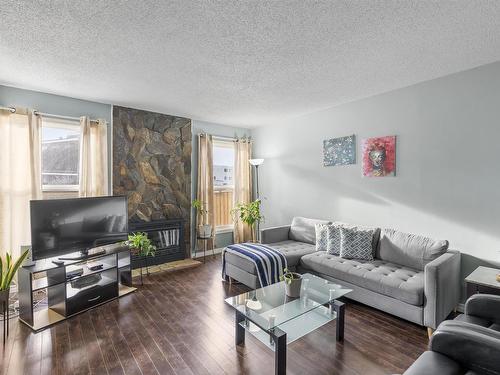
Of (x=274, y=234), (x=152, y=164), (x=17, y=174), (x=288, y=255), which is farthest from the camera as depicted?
(x=152, y=164)

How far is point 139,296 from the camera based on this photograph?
3203mm

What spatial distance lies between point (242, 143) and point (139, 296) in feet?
11.2

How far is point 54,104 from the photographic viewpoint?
3488 millimetres

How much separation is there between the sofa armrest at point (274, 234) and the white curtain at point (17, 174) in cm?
307

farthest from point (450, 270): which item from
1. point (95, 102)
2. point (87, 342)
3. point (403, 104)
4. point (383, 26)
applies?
point (95, 102)

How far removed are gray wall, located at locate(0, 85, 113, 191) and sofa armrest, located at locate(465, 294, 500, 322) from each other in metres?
4.32

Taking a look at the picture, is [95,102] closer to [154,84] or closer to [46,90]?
[46,90]

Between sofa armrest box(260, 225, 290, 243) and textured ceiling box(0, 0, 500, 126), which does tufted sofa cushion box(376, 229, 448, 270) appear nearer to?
sofa armrest box(260, 225, 290, 243)

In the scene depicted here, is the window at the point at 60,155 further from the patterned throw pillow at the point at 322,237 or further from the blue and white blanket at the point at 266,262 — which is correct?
the patterned throw pillow at the point at 322,237

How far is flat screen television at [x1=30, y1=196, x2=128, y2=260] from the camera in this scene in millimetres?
2656

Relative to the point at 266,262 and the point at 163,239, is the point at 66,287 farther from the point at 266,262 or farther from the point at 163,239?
the point at 266,262

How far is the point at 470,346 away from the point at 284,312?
1.20 meters

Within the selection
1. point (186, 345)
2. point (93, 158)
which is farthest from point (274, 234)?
point (93, 158)

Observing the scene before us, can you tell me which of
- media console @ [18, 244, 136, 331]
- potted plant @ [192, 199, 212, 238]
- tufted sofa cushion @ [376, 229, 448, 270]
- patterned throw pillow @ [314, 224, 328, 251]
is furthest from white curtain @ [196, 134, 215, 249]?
tufted sofa cushion @ [376, 229, 448, 270]
